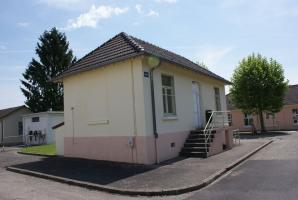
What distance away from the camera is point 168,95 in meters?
15.8

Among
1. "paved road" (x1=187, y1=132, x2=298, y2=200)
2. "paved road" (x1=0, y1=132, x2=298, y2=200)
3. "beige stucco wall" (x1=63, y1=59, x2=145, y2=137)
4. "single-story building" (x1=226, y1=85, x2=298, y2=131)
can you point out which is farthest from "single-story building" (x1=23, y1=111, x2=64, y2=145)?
"paved road" (x1=187, y1=132, x2=298, y2=200)

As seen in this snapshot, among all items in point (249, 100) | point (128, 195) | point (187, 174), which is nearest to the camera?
point (128, 195)

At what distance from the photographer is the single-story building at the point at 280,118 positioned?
4103 cm

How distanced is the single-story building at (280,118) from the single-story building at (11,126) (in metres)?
24.6

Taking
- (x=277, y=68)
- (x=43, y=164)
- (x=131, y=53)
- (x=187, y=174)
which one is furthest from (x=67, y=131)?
(x=277, y=68)

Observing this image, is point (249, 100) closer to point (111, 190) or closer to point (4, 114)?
point (4, 114)

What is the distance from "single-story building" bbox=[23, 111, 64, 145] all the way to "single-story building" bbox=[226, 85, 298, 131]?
20318 mm

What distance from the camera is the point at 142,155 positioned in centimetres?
1336

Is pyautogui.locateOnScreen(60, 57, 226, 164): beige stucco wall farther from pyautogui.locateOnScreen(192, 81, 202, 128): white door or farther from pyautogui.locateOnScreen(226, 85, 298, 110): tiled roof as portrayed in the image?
pyautogui.locateOnScreen(226, 85, 298, 110): tiled roof

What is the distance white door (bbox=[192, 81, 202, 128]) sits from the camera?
60.8 ft

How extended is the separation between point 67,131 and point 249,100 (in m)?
23.7

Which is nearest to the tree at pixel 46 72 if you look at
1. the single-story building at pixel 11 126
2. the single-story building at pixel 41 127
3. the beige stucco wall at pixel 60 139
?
the single-story building at pixel 11 126

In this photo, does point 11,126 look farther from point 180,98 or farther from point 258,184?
point 258,184

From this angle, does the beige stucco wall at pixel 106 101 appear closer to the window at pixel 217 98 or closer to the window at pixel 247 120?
the window at pixel 217 98
